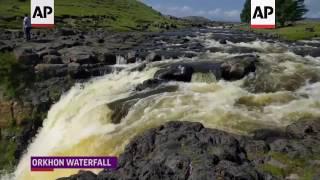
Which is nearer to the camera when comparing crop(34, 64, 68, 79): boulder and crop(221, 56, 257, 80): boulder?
crop(221, 56, 257, 80): boulder

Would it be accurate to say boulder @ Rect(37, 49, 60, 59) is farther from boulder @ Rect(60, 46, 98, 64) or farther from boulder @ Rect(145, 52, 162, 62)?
boulder @ Rect(145, 52, 162, 62)

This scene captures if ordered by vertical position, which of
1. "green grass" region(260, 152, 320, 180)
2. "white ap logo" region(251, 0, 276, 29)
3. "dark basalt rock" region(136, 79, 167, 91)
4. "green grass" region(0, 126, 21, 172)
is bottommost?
"green grass" region(0, 126, 21, 172)

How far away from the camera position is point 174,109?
30.3 m

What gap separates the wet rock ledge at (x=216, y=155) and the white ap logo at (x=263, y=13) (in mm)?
5278

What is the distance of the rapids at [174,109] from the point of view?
90.9 feet

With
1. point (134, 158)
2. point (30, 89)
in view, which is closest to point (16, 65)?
point (30, 89)

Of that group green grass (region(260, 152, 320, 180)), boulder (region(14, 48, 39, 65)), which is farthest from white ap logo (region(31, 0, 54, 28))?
boulder (region(14, 48, 39, 65))

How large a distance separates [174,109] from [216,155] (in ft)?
36.4

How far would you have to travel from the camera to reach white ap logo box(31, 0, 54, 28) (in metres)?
24.9

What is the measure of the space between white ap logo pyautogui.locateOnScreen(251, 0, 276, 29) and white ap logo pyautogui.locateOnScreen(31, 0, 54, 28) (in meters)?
10.4

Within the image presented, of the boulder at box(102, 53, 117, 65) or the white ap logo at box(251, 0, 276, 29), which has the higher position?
the white ap logo at box(251, 0, 276, 29)

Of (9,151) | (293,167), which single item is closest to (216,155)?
(293,167)

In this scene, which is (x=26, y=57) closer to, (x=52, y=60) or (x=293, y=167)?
(x=52, y=60)

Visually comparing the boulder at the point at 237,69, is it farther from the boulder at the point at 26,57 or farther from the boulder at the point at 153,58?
the boulder at the point at 26,57
